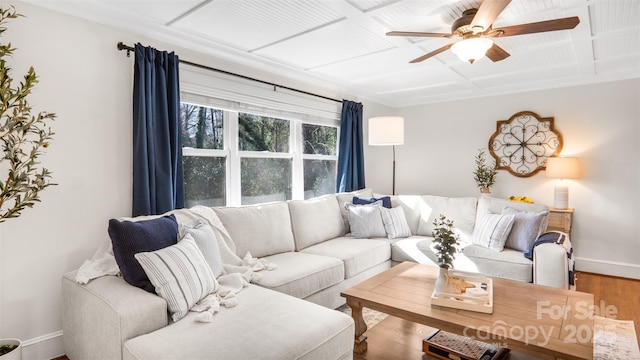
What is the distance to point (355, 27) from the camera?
2631mm

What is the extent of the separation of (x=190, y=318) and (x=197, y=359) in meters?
0.37

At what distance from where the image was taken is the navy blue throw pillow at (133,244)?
1.86 meters

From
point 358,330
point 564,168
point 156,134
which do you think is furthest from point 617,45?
point 156,134

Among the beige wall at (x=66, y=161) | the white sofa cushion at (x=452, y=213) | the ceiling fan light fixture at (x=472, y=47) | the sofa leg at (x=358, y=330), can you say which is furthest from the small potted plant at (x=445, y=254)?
the beige wall at (x=66, y=161)

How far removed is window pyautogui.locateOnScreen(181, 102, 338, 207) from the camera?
125 inches

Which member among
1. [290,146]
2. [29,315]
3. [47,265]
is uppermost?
[290,146]

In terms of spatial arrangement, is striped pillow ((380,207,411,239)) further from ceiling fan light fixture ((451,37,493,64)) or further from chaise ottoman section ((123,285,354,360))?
chaise ottoman section ((123,285,354,360))

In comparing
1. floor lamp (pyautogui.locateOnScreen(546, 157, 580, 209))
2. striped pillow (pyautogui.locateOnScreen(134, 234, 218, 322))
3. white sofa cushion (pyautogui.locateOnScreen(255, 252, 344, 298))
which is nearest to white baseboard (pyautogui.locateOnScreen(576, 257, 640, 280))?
floor lamp (pyautogui.locateOnScreen(546, 157, 580, 209))

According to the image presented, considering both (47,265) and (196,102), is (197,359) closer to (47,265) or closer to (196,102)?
(47,265)

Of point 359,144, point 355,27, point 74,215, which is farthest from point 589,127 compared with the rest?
point 74,215

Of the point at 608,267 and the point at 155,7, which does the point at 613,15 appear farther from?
the point at 155,7

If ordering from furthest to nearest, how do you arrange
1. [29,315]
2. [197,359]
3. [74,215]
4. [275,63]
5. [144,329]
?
[275,63] < [74,215] < [29,315] < [144,329] < [197,359]

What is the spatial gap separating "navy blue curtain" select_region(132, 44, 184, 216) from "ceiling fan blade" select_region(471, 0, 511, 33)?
2183 mm

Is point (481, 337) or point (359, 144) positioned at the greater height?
point (359, 144)
